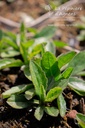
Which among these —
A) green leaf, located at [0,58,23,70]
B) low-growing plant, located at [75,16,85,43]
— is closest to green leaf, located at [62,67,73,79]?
green leaf, located at [0,58,23,70]

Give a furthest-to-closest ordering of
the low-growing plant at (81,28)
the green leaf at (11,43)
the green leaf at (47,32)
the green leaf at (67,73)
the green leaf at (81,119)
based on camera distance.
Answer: the low-growing plant at (81,28) → the green leaf at (47,32) → the green leaf at (11,43) → the green leaf at (67,73) → the green leaf at (81,119)

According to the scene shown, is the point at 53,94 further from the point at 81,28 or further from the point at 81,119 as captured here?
the point at 81,28

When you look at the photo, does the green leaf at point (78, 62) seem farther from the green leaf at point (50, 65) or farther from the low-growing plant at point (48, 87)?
the green leaf at point (50, 65)

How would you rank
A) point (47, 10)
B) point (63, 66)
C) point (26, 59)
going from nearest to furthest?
point (63, 66) → point (26, 59) → point (47, 10)

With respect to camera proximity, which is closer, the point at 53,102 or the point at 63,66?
the point at 53,102

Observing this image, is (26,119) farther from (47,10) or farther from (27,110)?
(47,10)

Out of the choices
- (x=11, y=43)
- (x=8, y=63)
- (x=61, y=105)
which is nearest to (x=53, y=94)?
(x=61, y=105)

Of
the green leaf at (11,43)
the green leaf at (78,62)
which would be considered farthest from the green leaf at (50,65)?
the green leaf at (11,43)

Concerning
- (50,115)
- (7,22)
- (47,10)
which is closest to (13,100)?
(50,115)
